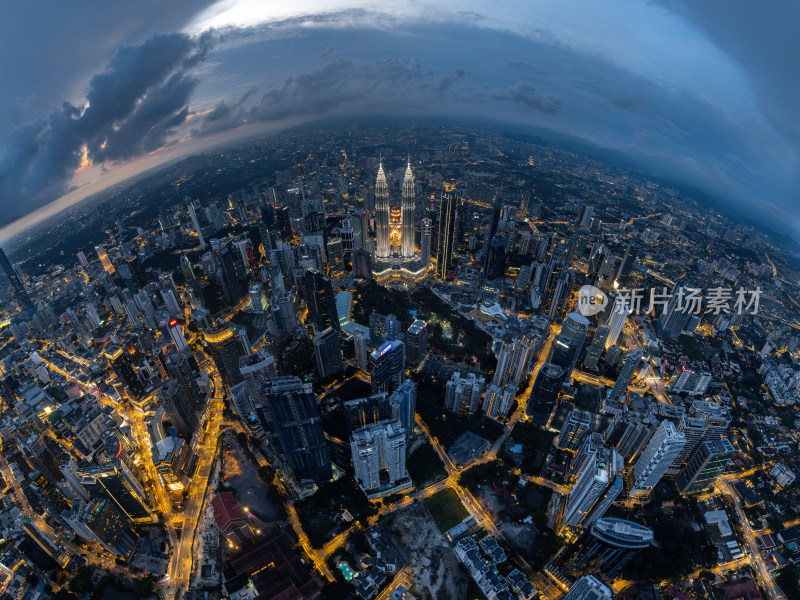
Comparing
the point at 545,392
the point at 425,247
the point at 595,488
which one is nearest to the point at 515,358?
the point at 545,392

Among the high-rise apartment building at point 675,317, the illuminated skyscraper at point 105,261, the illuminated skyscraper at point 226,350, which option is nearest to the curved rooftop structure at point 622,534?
the illuminated skyscraper at point 226,350

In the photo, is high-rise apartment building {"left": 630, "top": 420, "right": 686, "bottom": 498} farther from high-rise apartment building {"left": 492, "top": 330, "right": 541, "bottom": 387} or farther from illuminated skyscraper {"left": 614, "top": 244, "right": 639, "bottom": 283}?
illuminated skyscraper {"left": 614, "top": 244, "right": 639, "bottom": 283}

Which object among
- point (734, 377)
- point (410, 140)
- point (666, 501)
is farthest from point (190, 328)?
point (410, 140)

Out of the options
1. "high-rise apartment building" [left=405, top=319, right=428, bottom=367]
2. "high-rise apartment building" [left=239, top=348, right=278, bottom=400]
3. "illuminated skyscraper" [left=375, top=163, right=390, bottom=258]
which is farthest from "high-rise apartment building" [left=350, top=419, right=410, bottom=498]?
"illuminated skyscraper" [left=375, top=163, right=390, bottom=258]

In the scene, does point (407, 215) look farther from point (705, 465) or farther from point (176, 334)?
point (705, 465)

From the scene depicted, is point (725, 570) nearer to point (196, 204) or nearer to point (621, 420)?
point (621, 420)

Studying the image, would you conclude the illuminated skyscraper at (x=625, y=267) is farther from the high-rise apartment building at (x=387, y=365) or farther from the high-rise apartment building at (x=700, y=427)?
the high-rise apartment building at (x=387, y=365)
